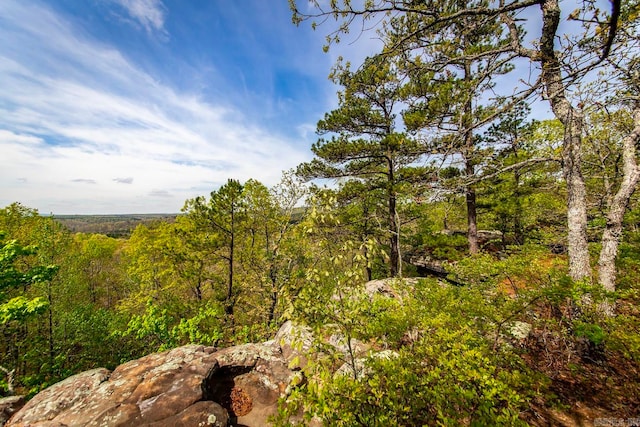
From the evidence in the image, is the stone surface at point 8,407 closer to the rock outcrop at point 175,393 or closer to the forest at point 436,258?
the rock outcrop at point 175,393

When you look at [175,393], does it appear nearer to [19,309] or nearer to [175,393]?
[175,393]

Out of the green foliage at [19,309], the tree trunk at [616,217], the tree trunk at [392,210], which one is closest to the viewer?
the tree trunk at [616,217]

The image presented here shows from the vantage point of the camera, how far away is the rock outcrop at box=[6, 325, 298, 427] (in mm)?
4363

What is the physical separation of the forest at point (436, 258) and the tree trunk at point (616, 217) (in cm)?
3

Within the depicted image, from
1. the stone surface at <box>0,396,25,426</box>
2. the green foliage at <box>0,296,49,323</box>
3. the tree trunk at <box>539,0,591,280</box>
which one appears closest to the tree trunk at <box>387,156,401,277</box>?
the tree trunk at <box>539,0,591,280</box>

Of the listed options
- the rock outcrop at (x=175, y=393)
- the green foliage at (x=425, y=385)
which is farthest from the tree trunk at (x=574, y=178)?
the rock outcrop at (x=175, y=393)

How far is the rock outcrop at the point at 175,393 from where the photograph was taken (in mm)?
4363

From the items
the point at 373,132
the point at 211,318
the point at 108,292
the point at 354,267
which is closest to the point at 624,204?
the point at 354,267

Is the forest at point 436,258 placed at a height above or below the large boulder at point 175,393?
above

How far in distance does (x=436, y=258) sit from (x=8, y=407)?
15.7 meters

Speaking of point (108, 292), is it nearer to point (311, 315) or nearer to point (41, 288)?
point (41, 288)

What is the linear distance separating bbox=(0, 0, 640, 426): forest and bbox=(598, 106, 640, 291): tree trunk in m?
0.03

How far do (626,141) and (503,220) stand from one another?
30.4ft

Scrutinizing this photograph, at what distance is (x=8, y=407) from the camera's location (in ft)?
17.3
